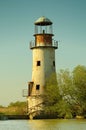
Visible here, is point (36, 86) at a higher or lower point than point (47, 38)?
lower

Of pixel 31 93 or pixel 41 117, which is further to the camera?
pixel 31 93

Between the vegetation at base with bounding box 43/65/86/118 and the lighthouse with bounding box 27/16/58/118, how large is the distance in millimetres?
2182

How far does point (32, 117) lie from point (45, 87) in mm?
4542

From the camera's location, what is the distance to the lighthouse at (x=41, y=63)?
63.0m

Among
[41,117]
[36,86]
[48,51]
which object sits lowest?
[41,117]

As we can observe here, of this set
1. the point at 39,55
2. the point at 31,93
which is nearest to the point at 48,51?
the point at 39,55

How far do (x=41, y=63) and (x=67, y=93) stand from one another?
18.3 feet

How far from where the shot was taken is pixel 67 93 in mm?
59969

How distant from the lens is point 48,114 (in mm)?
60375

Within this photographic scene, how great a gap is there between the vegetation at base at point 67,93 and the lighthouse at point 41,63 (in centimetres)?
218

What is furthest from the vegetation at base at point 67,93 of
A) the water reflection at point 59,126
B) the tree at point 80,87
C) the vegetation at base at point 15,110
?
the water reflection at point 59,126

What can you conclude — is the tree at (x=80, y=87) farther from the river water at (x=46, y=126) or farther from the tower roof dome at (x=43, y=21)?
the river water at (x=46, y=126)

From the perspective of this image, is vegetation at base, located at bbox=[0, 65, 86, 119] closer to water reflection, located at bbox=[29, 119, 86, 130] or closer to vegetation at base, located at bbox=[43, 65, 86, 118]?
vegetation at base, located at bbox=[43, 65, 86, 118]

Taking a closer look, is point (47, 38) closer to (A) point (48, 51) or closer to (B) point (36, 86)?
(A) point (48, 51)
